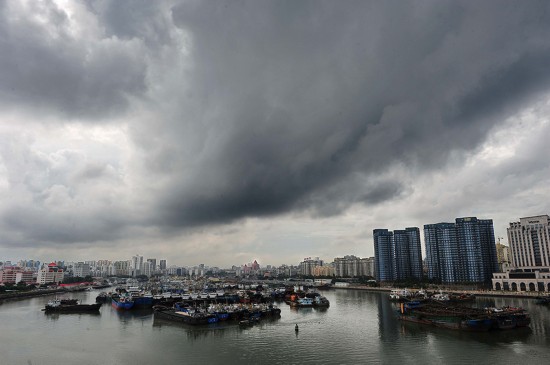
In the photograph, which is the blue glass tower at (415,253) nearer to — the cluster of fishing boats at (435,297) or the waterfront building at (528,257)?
the waterfront building at (528,257)

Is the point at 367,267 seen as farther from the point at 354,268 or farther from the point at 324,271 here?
the point at 324,271

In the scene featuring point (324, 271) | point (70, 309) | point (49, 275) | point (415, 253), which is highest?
point (415, 253)

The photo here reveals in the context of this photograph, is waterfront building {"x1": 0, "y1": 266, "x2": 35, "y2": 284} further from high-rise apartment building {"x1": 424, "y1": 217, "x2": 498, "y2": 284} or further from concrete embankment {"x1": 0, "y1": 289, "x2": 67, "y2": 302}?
high-rise apartment building {"x1": 424, "y1": 217, "x2": 498, "y2": 284}

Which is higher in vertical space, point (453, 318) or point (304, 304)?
point (453, 318)

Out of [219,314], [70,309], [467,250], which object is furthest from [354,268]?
[219,314]

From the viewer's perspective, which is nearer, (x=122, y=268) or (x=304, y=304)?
(x=304, y=304)

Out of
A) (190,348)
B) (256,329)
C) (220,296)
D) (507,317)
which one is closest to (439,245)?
(220,296)
